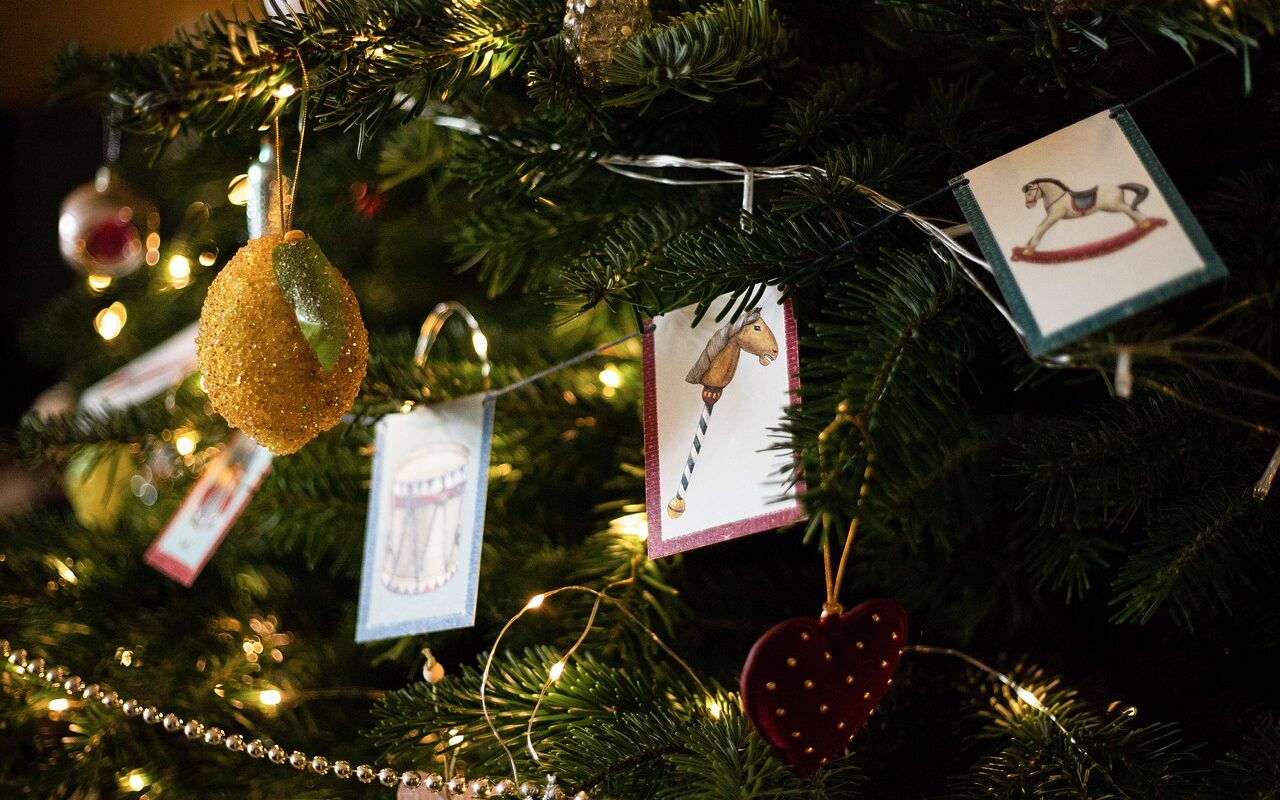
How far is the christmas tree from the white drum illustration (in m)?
0.03

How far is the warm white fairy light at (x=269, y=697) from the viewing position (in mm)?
581

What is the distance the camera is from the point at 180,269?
91 cm

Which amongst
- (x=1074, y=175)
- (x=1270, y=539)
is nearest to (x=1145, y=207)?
(x=1074, y=175)

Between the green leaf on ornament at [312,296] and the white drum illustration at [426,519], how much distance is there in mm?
133

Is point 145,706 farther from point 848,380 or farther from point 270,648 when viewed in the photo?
point 848,380

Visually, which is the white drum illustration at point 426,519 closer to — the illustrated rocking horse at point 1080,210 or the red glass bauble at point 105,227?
the illustrated rocking horse at point 1080,210

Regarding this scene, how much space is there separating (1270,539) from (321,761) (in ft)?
1.47

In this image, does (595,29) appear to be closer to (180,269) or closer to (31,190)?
(180,269)

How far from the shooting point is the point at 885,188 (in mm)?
424

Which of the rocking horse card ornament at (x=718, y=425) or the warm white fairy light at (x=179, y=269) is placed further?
the warm white fairy light at (x=179, y=269)

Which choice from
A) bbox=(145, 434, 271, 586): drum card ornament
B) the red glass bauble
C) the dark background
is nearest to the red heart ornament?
bbox=(145, 434, 271, 586): drum card ornament

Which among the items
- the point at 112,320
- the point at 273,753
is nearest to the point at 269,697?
the point at 273,753

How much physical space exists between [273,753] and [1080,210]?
17.8 inches

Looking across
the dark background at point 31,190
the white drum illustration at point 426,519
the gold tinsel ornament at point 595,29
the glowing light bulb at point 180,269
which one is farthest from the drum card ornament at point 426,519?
the dark background at point 31,190
